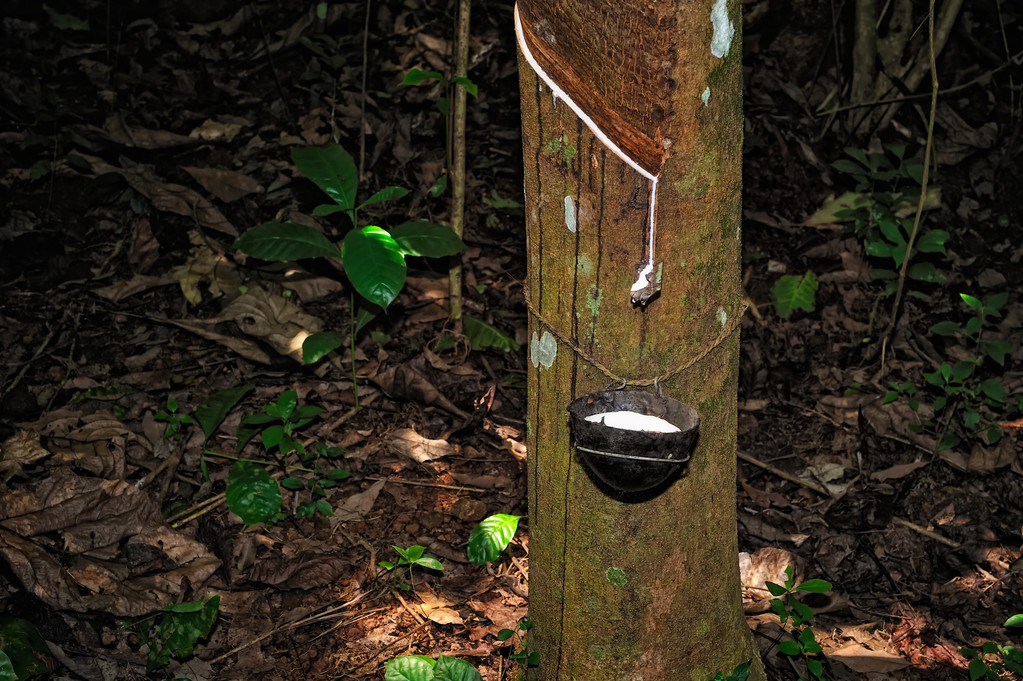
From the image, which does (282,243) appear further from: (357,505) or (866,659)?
(866,659)

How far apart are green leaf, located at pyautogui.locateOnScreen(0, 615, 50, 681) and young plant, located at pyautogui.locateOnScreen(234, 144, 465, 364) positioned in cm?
135

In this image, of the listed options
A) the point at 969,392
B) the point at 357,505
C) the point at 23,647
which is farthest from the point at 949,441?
the point at 23,647

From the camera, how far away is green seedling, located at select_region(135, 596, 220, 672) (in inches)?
98.9

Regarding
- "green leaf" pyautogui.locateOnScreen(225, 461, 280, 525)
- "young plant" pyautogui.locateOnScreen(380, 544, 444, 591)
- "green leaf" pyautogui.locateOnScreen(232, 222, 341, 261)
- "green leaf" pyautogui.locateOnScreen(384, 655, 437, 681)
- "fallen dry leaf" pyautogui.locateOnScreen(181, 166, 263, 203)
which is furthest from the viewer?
"fallen dry leaf" pyautogui.locateOnScreen(181, 166, 263, 203)

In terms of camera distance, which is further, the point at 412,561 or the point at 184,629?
the point at 412,561

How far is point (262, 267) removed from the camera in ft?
13.2

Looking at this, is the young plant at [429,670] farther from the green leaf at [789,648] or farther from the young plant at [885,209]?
the young plant at [885,209]

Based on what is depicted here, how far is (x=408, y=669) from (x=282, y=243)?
5.92 feet

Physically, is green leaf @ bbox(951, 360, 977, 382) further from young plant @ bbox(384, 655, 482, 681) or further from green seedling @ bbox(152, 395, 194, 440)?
green seedling @ bbox(152, 395, 194, 440)

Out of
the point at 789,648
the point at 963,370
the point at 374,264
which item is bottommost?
the point at 789,648

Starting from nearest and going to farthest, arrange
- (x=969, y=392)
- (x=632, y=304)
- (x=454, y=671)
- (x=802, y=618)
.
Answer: (x=632, y=304), (x=454, y=671), (x=802, y=618), (x=969, y=392)

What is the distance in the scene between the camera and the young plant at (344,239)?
3.05 m

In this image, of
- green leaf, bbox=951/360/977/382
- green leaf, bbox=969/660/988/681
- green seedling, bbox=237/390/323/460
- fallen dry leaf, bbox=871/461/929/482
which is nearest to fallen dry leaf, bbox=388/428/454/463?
green seedling, bbox=237/390/323/460

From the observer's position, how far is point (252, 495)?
9.55 ft
